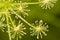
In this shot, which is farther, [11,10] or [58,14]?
[58,14]

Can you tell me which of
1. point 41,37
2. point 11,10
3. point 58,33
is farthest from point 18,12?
point 58,33

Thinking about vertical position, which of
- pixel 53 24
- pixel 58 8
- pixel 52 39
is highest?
pixel 58 8

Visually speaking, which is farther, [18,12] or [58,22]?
[58,22]

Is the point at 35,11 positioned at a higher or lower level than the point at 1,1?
lower

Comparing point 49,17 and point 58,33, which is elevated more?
point 49,17

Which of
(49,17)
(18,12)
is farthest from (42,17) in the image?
(18,12)

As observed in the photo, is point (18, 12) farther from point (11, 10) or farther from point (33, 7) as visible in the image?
point (33, 7)

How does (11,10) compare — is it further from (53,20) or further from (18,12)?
(53,20)

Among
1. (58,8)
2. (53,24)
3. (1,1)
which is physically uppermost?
(1,1)
